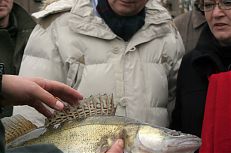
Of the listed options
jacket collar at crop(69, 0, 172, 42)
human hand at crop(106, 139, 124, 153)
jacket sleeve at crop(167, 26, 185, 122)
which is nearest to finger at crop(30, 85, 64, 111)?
human hand at crop(106, 139, 124, 153)

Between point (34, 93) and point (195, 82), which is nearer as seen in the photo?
point (34, 93)

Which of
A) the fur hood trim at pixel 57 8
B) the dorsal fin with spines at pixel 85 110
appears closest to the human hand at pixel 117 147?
the dorsal fin with spines at pixel 85 110

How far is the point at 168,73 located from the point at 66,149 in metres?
1.23

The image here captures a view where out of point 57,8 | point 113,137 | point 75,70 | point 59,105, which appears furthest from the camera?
point 57,8

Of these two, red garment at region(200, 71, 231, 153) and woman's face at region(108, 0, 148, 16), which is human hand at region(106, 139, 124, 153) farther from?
woman's face at region(108, 0, 148, 16)

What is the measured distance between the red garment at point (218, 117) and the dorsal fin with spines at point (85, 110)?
578 millimetres

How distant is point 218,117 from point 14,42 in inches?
89.6

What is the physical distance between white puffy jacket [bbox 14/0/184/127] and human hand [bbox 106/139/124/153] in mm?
835

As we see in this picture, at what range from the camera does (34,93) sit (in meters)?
2.33

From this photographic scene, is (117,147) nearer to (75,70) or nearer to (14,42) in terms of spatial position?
(75,70)

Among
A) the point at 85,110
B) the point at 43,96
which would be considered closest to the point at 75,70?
the point at 85,110

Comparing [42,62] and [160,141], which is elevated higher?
[42,62]

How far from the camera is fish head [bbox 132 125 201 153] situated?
2799mm

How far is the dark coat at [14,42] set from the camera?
4641 mm
